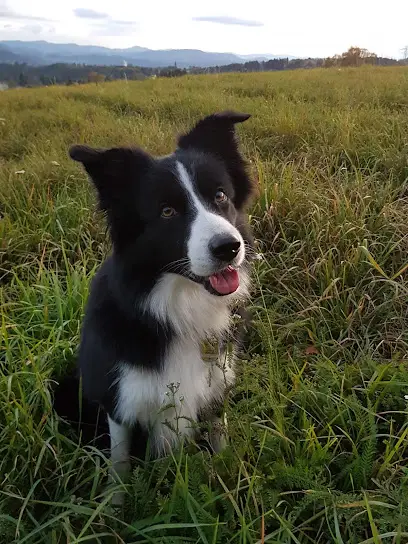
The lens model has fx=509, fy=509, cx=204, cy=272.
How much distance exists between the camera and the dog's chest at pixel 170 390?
2039 mm

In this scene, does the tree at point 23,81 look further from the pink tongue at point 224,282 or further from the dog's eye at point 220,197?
the pink tongue at point 224,282

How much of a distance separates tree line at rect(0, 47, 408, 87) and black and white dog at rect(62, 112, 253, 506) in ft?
26.1

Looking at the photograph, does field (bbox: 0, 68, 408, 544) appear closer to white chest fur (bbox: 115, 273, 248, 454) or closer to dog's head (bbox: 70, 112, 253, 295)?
white chest fur (bbox: 115, 273, 248, 454)

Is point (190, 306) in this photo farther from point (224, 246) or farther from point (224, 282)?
point (224, 246)

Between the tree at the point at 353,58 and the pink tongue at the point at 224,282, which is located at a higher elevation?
the tree at the point at 353,58

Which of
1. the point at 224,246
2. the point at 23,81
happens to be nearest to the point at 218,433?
the point at 224,246

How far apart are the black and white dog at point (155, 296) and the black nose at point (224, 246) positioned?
0.23 ft

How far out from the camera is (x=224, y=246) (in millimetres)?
1782

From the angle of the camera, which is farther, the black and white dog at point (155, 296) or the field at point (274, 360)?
the black and white dog at point (155, 296)

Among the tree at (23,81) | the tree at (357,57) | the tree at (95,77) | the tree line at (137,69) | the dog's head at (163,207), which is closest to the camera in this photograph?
the dog's head at (163,207)

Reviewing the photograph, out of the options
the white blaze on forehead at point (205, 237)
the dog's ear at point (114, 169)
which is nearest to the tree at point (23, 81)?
the dog's ear at point (114, 169)

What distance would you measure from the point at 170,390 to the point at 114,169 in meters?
0.90

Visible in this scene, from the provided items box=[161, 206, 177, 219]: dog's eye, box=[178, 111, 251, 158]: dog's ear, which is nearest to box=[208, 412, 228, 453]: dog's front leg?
box=[161, 206, 177, 219]: dog's eye

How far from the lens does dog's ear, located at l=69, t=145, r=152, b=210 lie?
193 centimetres
